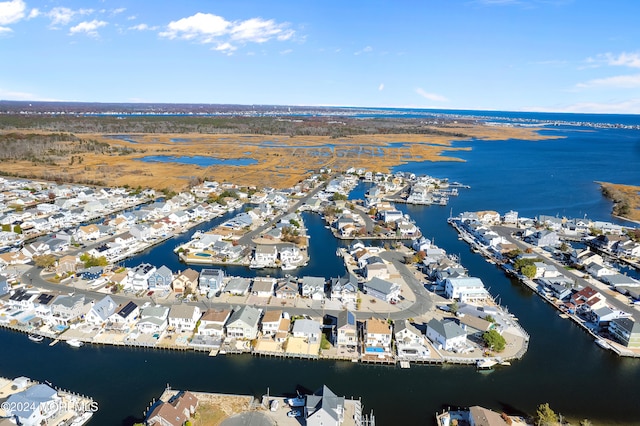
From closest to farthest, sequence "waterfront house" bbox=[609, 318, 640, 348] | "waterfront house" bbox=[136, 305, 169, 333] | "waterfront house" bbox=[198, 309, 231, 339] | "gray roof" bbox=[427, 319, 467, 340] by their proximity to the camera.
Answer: "gray roof" bbox=[427, 319, 467, 340] → "waterfront house" bbox=[198, 309, 231, 339] → "waterfront house" bbox=[609, 318, 640, 348] → "waterfront house" bbox=[136, 305, 169, 333]

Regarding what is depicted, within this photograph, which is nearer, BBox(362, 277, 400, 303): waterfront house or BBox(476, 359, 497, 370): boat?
BBox(476, 359, 497, 370): boat

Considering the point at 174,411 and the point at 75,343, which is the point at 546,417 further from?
the point at 75,343

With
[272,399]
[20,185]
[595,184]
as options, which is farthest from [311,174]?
[272,399]

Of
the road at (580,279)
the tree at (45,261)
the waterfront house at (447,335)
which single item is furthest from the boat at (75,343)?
the road at (580,279)

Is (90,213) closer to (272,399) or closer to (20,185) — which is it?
(20,185)

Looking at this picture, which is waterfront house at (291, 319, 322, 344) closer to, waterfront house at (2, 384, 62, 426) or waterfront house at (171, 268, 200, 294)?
waterfront house at (171, 268, 200, 294)

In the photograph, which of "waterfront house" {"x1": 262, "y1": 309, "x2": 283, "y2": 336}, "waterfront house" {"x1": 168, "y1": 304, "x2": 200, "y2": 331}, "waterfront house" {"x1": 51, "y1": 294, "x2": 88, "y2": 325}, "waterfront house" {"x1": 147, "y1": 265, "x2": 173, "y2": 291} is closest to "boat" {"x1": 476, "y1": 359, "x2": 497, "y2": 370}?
"waterfront house" {"x1": 262, "y1": 309, "x2": 283, "y2": 336}

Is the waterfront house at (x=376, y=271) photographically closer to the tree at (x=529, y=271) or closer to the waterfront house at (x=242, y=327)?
the waterfront house at (x=242, y=327)
